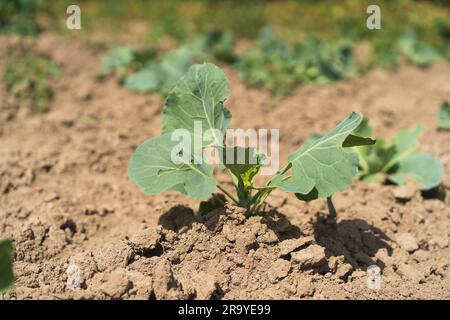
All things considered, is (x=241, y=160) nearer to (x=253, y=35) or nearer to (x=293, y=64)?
(x=293, y=64)

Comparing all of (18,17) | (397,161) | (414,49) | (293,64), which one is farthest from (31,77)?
(414,49)

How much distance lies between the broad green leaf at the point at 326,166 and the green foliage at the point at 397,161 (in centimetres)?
91

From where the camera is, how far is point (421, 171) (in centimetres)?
354

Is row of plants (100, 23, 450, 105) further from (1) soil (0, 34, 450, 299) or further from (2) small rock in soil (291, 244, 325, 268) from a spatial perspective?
(2) small rock in soil (291, 244, 325, 268)

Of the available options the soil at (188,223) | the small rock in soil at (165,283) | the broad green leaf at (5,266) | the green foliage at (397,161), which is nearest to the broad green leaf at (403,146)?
the green foliage at (397,161)

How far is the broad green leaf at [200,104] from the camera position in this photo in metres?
2.85

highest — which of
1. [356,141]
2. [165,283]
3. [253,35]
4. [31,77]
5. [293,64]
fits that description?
[253,35]

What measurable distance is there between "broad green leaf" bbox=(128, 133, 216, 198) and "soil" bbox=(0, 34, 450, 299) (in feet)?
0.72

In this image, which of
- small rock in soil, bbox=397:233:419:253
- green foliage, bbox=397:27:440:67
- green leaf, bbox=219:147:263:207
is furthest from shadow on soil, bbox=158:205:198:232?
green foliage, bbox=397:27:440:67

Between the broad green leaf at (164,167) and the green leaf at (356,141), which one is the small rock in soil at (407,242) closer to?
the green leaf at (356,141)

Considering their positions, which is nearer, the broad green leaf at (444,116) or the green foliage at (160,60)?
the broad green leaf at (444,116)

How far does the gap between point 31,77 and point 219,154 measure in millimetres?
2866

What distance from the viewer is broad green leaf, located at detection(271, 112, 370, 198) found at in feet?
8.49

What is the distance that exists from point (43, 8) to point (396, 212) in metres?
4.72
